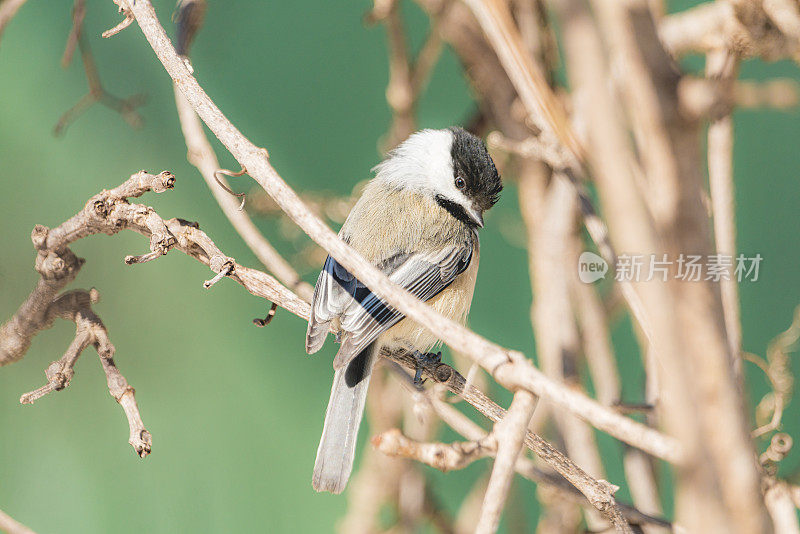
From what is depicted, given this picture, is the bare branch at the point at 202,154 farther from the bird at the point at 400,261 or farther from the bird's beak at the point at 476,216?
the bird's beak at the point at 476,216

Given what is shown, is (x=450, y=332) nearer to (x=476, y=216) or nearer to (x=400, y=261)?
(x=400, y=261)

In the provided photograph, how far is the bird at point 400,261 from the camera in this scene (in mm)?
1276

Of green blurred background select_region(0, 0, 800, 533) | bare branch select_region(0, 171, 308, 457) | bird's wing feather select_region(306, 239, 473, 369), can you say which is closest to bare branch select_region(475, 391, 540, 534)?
bare branch select_region(0, 171, 308, 457)

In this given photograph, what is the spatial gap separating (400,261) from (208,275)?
17.6 inches

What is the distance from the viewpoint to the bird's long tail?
47.3 inches

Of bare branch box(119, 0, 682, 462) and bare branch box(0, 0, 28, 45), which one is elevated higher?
bare branch box(0, 0, 28, 45)

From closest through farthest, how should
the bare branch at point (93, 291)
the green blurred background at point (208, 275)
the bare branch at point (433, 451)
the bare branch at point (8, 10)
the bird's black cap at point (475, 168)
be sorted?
1. the bare branch at point (433, 451)
2. the bare branch at point (93, 291)
3. the bare branch at point (8, 10)
4. the green blurred background at point (208, 275)
5. the bird's black cap at point (475, 168)

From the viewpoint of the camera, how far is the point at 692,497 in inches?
20.0

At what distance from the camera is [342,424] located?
4.27ft

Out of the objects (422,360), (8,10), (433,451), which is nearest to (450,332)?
(433,451)

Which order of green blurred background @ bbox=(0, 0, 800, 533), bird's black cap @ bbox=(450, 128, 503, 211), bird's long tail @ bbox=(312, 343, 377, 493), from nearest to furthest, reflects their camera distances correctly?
bird's long tail @ bbox=(312, 343, 377, 493), green blurred background @ bbox=(0, 0, 800, 533), bird's black cap @ bbox=(450, 128, 503, 211)

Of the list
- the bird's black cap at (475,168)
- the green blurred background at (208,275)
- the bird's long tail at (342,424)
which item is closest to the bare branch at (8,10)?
the green blurred background at (208,275)

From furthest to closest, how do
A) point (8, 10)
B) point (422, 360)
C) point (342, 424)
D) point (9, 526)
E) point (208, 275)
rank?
1. point (208, 275)
2. point (422, 360)
3. point (342, 424)
4. point (8, 10)
5. point (9, 526)

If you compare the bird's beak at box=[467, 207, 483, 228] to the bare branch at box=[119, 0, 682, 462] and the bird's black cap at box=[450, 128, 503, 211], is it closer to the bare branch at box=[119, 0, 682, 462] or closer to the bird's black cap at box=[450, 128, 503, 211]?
the bird's black cap at box=[450, 128, 503, 211]
